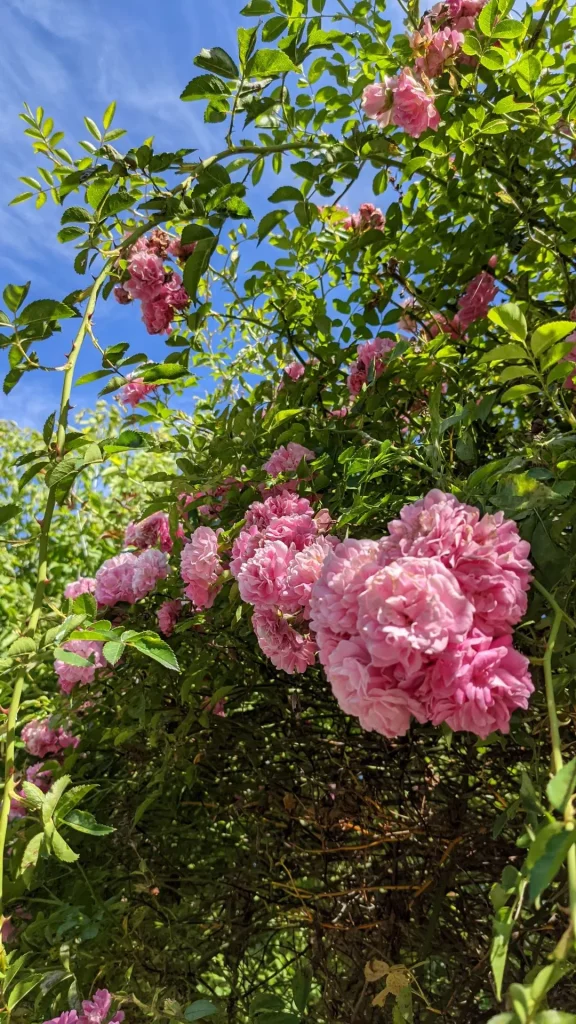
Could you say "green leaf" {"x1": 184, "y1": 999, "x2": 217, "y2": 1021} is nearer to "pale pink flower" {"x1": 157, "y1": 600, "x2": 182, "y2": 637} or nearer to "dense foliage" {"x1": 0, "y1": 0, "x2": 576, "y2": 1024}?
"dense foliage" {"x1": 0, "y1": 0, "x2": 576, "y2": 1024}

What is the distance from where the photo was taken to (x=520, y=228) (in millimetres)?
1291

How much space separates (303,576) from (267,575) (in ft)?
0.20

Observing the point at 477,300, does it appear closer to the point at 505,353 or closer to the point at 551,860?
the point at 505,353

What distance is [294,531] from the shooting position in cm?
92

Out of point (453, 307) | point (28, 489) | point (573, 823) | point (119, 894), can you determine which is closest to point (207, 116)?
point (453, 307)

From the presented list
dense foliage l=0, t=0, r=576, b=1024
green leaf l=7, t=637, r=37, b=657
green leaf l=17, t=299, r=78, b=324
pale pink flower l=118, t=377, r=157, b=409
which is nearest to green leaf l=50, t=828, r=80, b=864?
dense foliage l=0, t=0, r=576, b=1024

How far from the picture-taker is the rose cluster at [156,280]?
1310 mm

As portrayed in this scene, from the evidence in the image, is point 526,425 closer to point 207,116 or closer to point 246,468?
point 246,468

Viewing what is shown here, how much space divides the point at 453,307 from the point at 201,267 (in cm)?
61

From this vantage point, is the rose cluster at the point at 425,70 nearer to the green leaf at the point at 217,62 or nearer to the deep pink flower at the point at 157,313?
the green leaf at the point at 217,62

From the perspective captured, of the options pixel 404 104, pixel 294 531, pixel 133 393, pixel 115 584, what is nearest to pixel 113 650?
pixel 294 531

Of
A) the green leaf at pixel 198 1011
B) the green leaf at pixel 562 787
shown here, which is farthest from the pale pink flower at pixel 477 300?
the green leaf at pixel 198 1011

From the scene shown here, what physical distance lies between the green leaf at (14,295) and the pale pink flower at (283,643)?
0.52 metres

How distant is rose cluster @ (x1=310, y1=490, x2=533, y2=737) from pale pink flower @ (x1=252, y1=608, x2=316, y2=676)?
199 millimetres
